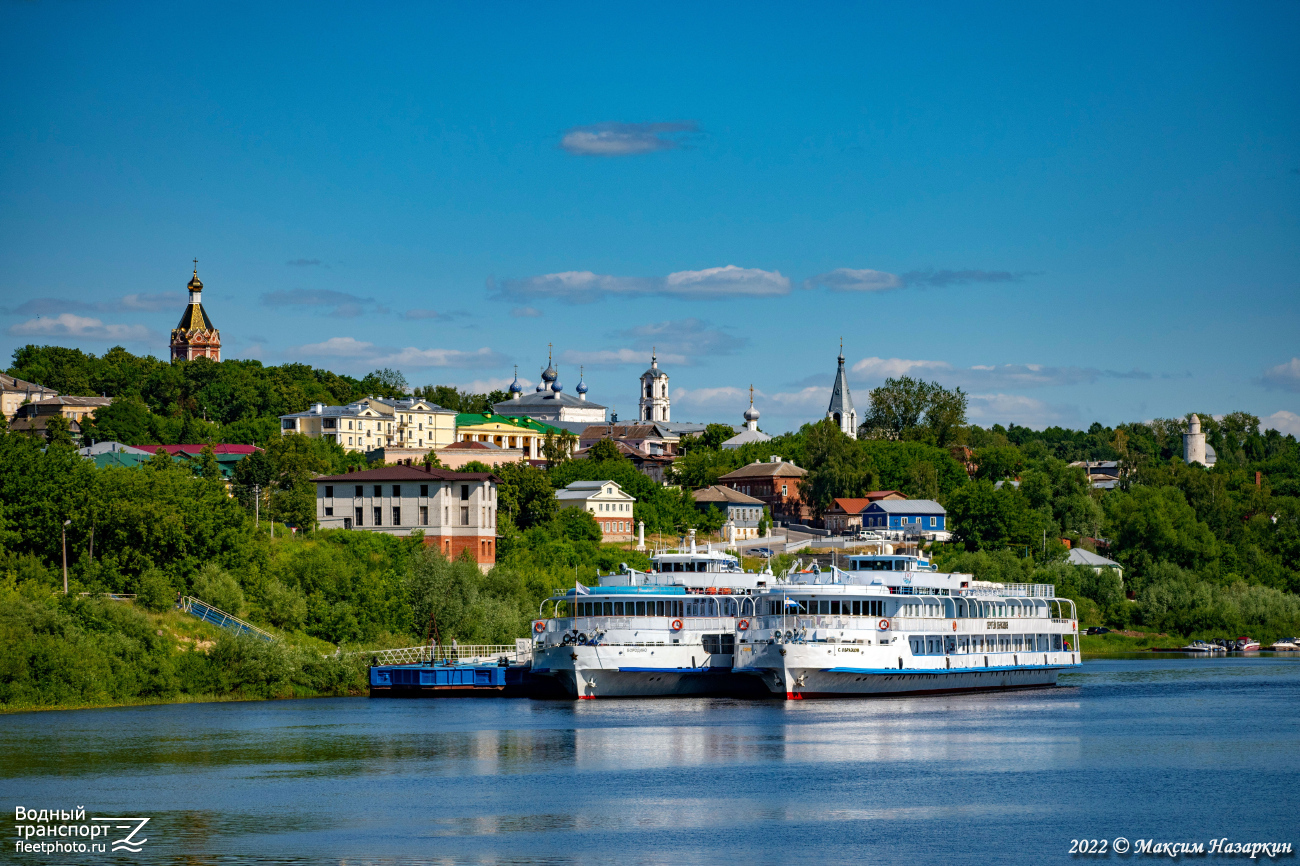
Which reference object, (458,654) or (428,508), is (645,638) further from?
(428,508)

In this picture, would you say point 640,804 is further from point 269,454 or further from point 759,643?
point 269,454

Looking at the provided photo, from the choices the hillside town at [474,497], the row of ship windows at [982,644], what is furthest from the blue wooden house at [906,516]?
the row of ship windows at [982,644]

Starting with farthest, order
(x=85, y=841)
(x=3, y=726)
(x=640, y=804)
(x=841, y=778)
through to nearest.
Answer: (x=3, y=726) → (x=841, y=778) → (x=640, y=804) → (x=85, y=841)

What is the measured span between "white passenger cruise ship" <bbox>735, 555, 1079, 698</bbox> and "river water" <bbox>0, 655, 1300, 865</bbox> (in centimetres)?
314

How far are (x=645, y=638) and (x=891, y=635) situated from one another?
11840 millimetres

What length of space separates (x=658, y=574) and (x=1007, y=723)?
2274 cm

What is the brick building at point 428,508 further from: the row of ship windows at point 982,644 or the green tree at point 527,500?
the row of ship windows at point 982,644

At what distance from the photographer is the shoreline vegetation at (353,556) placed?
240 feet

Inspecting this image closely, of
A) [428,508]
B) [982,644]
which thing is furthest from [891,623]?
[428,508]

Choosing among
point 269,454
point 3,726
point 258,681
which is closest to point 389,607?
point 258,681

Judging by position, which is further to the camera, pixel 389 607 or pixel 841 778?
pixel 389 607

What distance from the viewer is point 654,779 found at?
51.2m

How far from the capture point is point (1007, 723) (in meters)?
68.6

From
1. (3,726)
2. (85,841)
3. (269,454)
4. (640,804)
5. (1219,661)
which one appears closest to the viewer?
(85,841)
